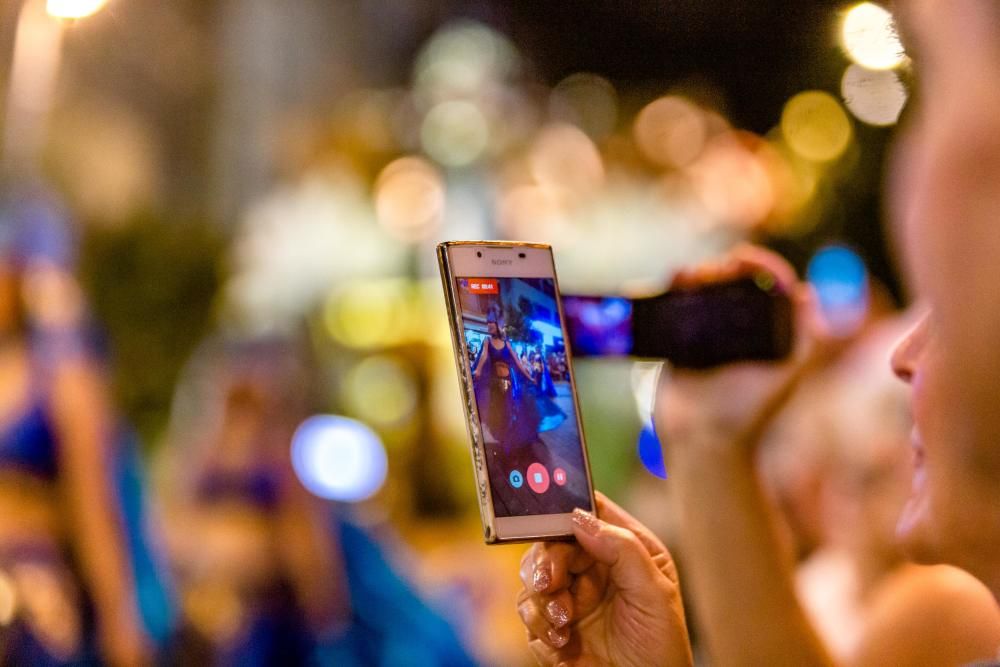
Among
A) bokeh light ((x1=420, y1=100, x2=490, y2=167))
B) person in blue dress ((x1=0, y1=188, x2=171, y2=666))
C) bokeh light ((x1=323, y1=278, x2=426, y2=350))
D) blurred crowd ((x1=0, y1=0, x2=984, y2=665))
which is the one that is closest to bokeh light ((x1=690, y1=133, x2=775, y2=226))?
blurred crowd ((x1=0, y1=0, x2=984, y2=665))

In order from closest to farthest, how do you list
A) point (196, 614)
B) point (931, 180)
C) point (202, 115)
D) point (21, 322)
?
1. point (931, 180)
2. point (21, 322)
3. point (196, 614)
4. point (202, 115)

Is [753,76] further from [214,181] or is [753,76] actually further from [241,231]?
[214,181]

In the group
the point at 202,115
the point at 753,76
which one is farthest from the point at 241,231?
the point at 753,76

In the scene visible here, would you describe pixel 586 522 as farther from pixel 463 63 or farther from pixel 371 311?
pixel 463 63

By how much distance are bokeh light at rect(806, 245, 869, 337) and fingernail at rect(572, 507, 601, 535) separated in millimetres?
1381

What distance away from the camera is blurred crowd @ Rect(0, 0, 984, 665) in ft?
5.46

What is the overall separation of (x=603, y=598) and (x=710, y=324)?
349 mm

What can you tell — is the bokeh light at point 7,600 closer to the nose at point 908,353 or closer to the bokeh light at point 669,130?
the nose at point 908,353

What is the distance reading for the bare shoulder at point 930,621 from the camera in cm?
107

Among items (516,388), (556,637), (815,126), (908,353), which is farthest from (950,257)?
(815,126)

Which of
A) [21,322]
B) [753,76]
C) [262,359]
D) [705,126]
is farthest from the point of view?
[705,126]

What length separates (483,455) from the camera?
0.72 m

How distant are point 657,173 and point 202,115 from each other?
2.29 m

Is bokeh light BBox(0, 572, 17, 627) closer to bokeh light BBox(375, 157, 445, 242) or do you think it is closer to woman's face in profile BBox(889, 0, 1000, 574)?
woman's face in profile BBox(889, 0, 1000, 574)
